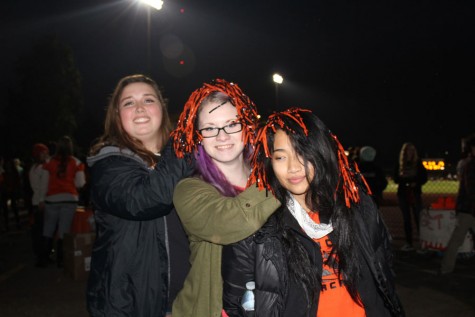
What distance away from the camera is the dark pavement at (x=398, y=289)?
16.0 ft

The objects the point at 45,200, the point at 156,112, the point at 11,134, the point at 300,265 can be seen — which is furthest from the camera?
the point at 11,134

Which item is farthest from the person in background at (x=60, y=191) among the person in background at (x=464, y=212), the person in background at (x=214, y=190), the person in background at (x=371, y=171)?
the person in background at (x=464, y=212)

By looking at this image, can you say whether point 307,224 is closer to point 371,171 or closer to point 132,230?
point 132,230

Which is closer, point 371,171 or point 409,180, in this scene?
point 371,171

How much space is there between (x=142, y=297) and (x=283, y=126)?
1035 mm

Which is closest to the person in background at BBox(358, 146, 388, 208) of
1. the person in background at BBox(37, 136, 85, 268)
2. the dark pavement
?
the dark pavement

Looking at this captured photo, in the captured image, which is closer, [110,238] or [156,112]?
[110,238]

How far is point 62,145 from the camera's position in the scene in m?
6.98

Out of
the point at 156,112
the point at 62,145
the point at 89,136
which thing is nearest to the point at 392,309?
the point at 156,112

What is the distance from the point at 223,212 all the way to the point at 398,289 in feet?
14.6

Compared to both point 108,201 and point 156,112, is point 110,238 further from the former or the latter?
point 156,112

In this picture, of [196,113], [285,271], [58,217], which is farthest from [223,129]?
[58,217]

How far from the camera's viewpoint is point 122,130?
95.9 inches

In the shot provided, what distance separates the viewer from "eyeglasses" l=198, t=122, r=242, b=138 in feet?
6.97
